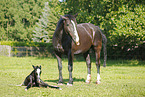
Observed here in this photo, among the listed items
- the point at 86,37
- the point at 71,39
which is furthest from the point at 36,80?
the point at 86,37

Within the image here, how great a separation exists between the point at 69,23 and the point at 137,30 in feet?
52.8

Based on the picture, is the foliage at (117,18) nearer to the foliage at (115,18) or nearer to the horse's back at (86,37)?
the foliage at (115,18)

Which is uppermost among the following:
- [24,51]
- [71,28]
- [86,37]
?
[71,28]

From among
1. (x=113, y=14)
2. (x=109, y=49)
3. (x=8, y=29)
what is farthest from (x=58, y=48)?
(x=8, y=29)

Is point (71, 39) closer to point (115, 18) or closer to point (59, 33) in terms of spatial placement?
point (59, 33)

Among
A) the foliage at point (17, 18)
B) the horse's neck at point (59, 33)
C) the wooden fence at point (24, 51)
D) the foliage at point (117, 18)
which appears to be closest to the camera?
the horse's neck at point (59, 33)

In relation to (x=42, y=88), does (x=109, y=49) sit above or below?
below

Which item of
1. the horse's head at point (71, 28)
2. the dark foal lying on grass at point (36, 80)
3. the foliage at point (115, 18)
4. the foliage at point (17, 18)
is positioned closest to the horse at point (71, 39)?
the horse's head at point (71, 28)

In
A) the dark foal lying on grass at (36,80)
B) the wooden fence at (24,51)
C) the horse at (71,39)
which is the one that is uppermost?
the horse at (71,39)

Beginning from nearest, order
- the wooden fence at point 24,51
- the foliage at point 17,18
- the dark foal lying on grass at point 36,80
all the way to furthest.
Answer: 1. the dark foal lying on grass at point 36,80
2. the wooden fence at point 24,51
3. the foliage at point 17,18

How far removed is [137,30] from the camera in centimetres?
2480

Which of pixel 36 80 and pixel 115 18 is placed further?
pixel 115 18

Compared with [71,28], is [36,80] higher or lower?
lower

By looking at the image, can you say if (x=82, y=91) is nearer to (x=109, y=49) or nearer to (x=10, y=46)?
(x=109, y=49)
